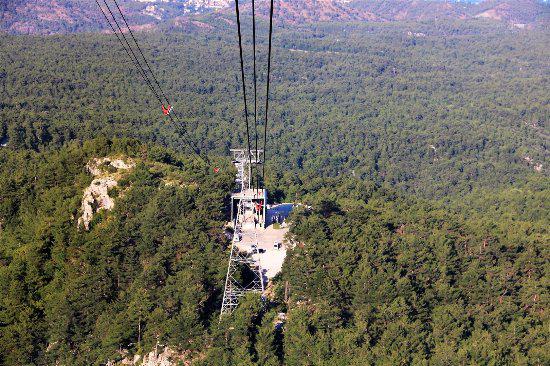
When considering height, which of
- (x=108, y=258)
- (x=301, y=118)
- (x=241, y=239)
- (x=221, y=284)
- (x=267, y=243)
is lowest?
(x=301, y=118)

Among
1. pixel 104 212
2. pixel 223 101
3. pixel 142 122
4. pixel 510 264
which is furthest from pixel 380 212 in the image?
pixel 223 101

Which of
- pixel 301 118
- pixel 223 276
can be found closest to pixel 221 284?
pixel 223 276

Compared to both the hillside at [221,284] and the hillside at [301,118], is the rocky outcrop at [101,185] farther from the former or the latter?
the hillside at [301,118]

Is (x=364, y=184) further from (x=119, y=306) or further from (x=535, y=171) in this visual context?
(x=535, y=171)

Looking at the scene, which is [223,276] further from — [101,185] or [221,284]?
[101,185]

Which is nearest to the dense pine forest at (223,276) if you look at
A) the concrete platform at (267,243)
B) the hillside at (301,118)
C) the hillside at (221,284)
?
the hillside at (221,284)
